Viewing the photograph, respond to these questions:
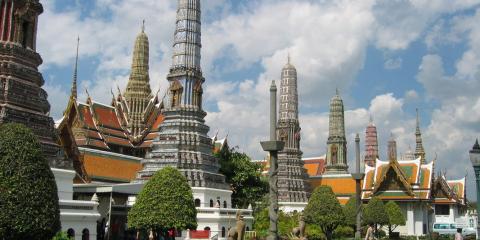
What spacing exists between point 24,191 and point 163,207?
968cm

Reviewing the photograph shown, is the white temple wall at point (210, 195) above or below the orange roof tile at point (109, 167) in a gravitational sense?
below

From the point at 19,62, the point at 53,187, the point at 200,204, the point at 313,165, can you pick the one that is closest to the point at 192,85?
the point at 200,204

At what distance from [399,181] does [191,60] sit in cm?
2064

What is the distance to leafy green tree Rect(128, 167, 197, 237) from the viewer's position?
74.3 feet

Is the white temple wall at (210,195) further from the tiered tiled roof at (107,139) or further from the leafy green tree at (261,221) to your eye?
the tiered tiled roof at (107,139)

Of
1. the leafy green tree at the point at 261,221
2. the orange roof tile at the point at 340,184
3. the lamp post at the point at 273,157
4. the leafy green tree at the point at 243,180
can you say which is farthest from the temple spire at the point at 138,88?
the lamp post at the point at 273,157

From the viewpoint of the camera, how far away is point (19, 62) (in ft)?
76.9

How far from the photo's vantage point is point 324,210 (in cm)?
2828

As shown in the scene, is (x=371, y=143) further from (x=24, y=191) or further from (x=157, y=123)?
(x=24, y=191)

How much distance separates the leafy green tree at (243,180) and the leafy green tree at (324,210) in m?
13.0

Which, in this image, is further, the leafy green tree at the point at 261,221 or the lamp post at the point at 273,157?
the leafy green tree at the point at 261,221

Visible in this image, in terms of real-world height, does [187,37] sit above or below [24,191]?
above

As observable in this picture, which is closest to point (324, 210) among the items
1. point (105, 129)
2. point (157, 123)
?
point (105, 129)

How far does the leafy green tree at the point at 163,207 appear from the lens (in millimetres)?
22656
